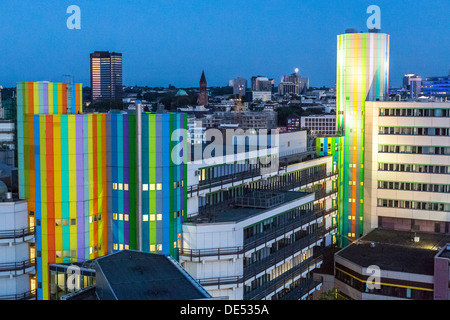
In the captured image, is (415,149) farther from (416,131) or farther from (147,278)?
(147,278)

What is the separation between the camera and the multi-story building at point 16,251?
39594 millimetres

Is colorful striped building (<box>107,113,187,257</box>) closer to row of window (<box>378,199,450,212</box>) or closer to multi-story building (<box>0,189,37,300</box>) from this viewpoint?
multi-story building (<box>0,189,37,300</box>)

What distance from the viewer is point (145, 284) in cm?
2872

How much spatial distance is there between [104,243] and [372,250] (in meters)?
31.3

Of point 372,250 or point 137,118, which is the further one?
point 372,250

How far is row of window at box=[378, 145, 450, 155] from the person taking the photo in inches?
2827

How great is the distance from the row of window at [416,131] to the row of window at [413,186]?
6236 mm

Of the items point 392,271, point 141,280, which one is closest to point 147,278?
point 141,280

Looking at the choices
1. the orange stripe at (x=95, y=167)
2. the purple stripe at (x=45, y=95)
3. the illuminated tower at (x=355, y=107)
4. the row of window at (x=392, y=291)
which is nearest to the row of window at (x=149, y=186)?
the orange stripe at (x=95, y=167)

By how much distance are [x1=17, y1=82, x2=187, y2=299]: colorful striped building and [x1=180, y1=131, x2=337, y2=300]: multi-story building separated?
2221 mm

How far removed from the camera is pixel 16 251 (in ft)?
132

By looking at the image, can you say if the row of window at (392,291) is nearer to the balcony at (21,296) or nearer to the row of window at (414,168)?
the row of window at (414,168)
